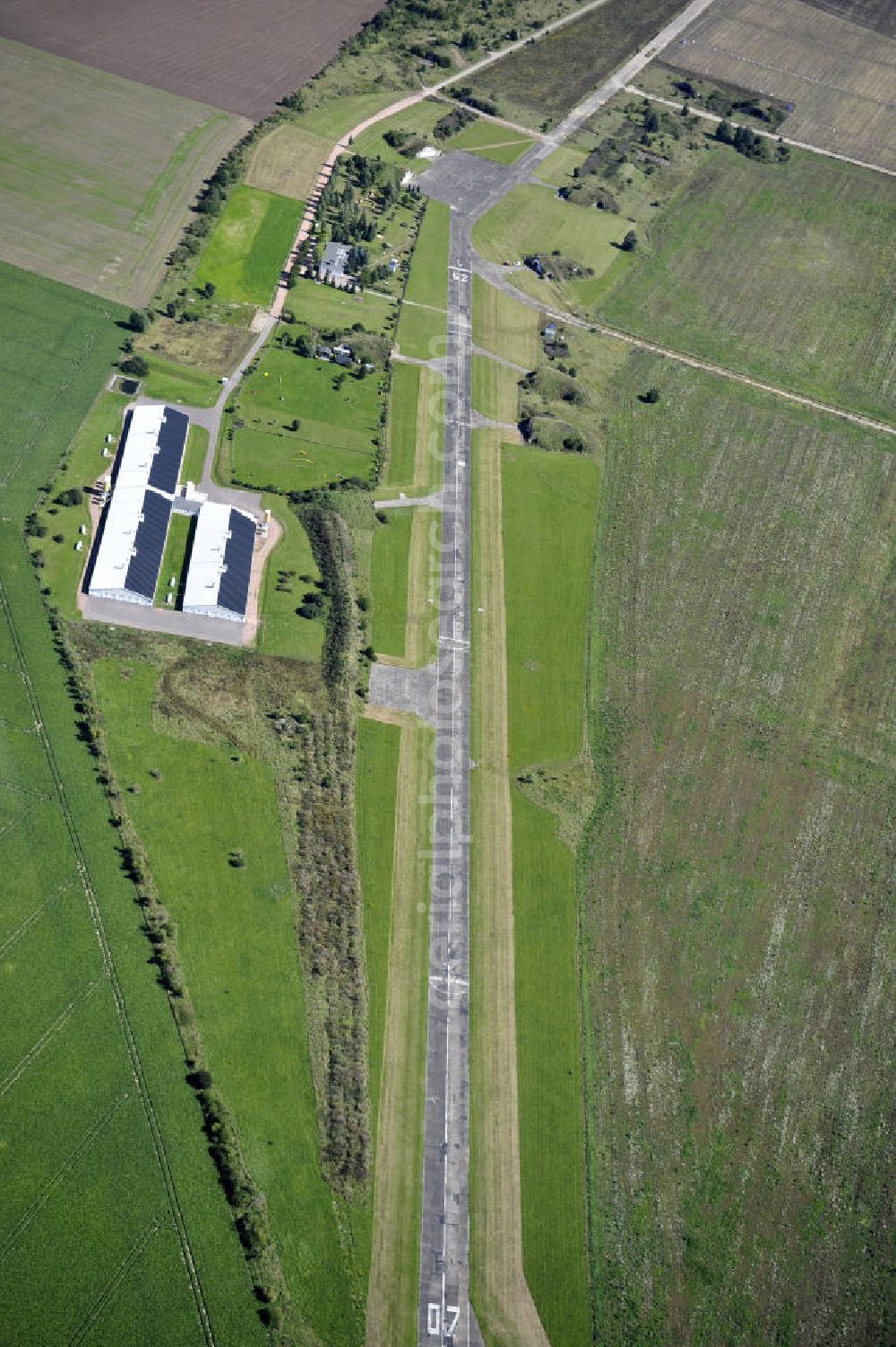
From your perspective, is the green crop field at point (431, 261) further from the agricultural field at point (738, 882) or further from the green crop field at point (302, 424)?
the agricultural field at point (738, 882)

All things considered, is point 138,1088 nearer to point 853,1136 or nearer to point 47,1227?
point 47,1227

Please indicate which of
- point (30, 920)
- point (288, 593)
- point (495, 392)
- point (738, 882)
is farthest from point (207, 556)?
point (738, 882)

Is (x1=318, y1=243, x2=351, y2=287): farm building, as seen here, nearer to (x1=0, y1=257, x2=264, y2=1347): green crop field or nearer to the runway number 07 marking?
(x1=0, y1=257, x2=264, y2=1347): green crop field

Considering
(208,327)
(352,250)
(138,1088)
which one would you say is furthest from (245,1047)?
(352,250)

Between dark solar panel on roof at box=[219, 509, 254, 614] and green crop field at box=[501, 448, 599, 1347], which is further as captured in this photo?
dark solar panel on roof at box=[219, 509, 254, 614]

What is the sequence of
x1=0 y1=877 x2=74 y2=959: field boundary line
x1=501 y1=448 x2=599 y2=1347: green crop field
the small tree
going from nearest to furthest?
x1=501 y1=448 x2=599 y2=1347: green crop field, x1=0 y1=877 x2=74 y2=959: field boundary line, the small tree

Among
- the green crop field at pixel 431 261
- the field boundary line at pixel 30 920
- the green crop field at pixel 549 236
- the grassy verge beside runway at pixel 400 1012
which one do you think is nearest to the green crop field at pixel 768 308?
the green crop field at pixel 549 236

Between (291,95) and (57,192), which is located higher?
(291,95)

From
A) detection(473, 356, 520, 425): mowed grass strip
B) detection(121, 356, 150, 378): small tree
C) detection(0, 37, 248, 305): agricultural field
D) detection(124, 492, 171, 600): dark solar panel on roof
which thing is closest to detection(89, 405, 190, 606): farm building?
detection(124, 492, 171, 600): dark solar panel on roof
